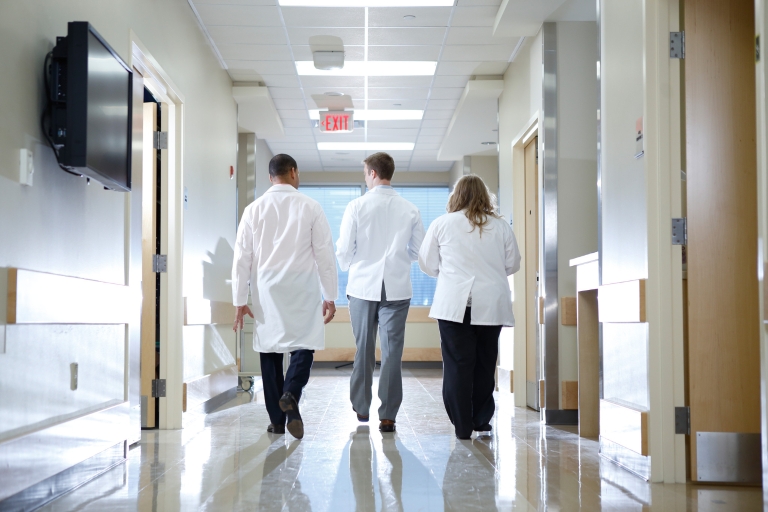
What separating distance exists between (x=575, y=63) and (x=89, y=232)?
3.30m

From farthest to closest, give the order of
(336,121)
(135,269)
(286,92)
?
(336,121) → (286,92) → (135,269)

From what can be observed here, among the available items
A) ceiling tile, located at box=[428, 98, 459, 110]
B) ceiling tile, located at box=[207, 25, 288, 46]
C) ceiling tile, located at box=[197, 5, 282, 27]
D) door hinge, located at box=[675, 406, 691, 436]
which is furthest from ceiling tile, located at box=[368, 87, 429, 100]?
door hinge, located at box=[675, 406, 691, 436]

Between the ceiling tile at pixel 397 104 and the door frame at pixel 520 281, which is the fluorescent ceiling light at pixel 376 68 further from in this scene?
the door frame at pixel 520 281

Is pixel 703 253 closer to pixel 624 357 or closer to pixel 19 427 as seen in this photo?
pixel 624 357

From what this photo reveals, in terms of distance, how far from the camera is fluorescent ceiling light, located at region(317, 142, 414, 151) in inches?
391

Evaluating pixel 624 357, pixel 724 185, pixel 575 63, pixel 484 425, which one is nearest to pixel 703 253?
pixel 724 185

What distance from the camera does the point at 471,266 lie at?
162 inches

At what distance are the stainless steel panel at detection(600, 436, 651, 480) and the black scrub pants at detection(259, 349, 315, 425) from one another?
154cm

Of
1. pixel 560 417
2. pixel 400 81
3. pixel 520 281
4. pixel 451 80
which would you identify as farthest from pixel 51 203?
pixel 451 80

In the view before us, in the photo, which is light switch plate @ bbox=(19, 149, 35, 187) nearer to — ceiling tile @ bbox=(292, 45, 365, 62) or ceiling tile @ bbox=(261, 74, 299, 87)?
ceiling tile @ bbox=(292, 45, 365, 62)

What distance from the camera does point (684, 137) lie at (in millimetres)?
3146

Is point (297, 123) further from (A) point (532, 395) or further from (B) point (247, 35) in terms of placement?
(A) point (532, 395)

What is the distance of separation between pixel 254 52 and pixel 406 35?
4.09ft

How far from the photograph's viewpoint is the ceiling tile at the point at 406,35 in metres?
5.77
